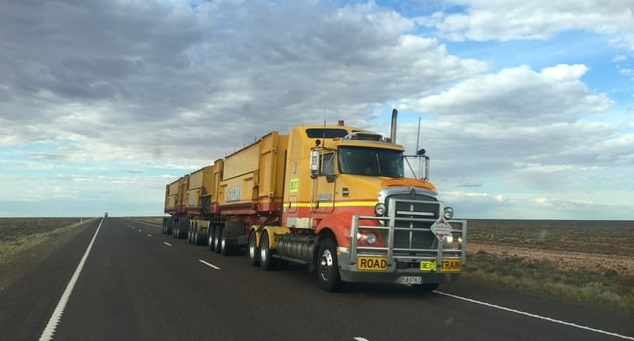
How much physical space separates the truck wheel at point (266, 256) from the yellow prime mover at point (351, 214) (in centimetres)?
3

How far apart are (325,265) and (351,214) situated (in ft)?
4.58

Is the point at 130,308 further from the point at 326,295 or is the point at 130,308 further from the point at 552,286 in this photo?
the point at 552,286

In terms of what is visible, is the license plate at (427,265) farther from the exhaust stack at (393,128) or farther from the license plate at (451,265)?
the exhaust stack at (393,128)

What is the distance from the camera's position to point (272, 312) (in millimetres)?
9172

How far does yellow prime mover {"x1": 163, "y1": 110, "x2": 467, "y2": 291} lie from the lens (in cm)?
1111

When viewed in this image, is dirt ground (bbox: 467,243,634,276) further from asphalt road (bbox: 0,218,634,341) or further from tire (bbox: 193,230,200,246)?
tire (bbox: 193,230,200,246)

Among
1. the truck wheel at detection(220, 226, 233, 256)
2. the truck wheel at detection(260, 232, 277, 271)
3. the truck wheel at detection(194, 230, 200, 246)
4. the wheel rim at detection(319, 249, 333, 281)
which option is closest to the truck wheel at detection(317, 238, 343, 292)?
the wheel rim at detection(319, 249, 333, 281)

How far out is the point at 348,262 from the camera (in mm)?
10984

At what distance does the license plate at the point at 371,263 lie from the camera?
10.9m

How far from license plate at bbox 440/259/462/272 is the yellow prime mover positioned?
0.8 inches

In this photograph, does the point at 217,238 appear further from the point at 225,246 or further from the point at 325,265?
the point at 325,265

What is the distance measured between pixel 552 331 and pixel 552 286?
605 cm

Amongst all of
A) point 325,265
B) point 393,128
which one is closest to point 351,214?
point 325,265

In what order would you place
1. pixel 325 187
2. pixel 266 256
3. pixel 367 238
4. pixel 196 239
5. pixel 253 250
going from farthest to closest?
pixel 196 239
pixel 253 250
pixel 266 256
pixel 325 187
pixel 367 238
